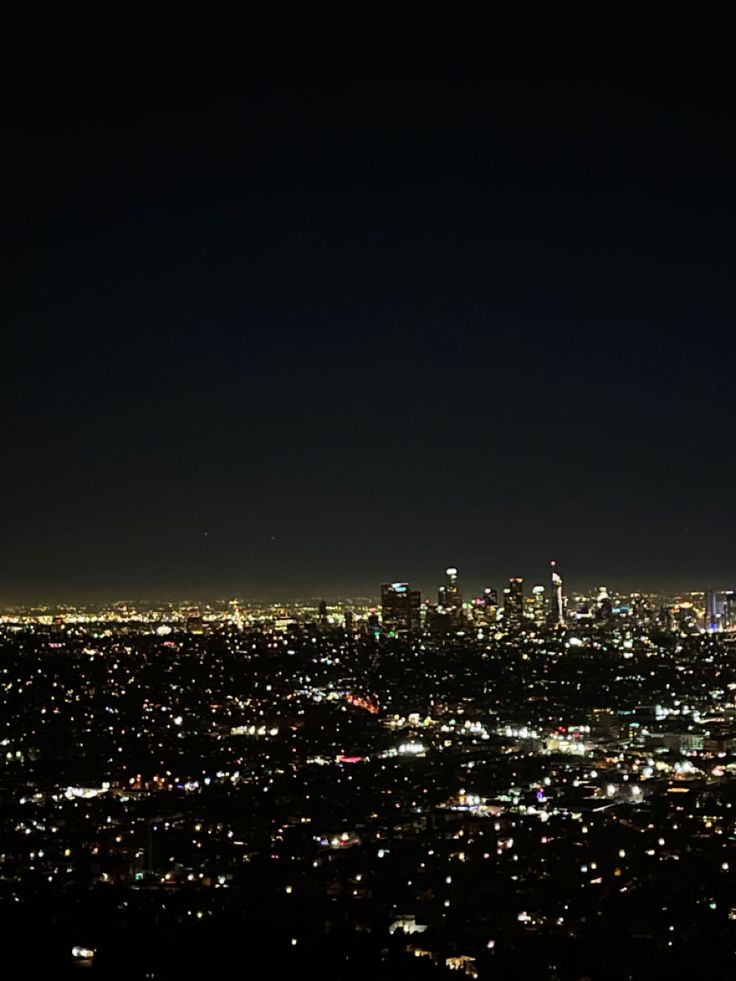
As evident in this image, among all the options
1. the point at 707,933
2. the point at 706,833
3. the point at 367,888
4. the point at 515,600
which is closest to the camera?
the point at 707,933

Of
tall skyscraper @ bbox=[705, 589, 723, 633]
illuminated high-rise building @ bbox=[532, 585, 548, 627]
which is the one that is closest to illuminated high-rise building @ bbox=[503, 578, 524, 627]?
illuminated high-rise building @ bbox=[532, 585, 548, 627]

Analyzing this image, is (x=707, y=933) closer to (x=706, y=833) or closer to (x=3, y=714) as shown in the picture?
(x=706, y=833)

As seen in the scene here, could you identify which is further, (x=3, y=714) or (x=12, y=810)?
(x=3, y=714)

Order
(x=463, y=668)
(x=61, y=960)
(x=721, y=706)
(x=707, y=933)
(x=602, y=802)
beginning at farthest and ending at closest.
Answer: (x=463, y=668) → (x=721, y=706) → (x=602, y=802) → (x=707, y=933) → (x=61, y=960)

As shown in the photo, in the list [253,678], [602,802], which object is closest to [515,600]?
[253,678]

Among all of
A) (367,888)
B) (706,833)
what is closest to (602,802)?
(706,833)

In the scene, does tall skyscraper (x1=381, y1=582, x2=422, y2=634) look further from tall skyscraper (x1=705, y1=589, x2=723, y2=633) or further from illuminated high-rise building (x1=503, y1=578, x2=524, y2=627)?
tall skyscraper (x1=705, y1=589, x2=723, y2=633)

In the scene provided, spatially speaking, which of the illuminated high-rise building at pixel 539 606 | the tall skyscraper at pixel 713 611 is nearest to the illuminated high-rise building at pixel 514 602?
the illuminated high-rise building at pixel 539 606
